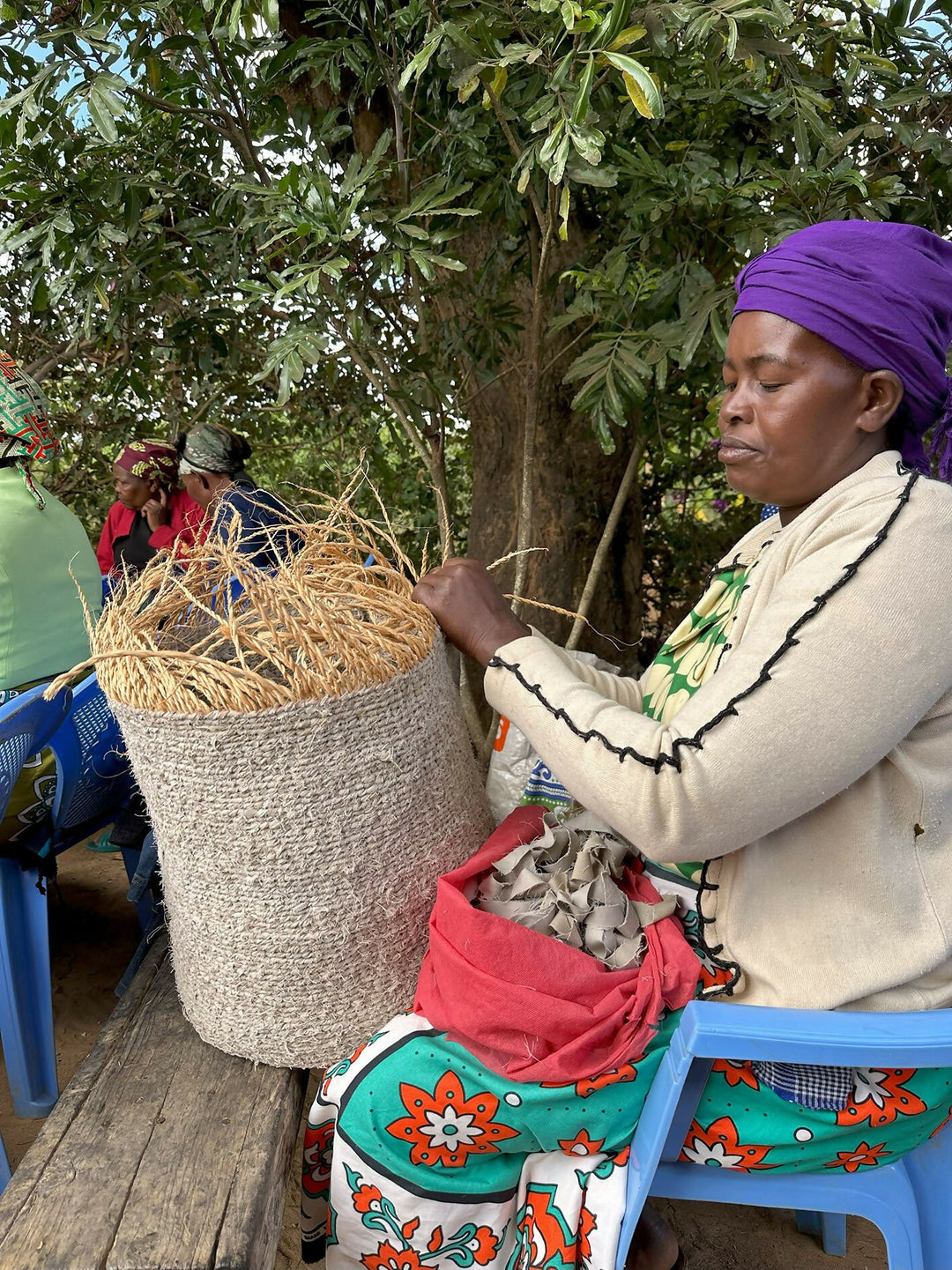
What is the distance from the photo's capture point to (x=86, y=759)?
6.82ft

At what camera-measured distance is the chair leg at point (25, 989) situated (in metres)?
1.92

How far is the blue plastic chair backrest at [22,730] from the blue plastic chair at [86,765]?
0.32ft

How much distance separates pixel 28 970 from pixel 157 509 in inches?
129

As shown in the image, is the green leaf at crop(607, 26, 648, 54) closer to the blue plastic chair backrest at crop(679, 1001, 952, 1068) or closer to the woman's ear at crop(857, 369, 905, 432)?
the woman's ear at crop(857, 369, 905, 432)

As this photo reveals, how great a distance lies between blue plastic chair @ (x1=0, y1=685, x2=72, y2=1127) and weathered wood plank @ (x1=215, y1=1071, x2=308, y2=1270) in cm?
80

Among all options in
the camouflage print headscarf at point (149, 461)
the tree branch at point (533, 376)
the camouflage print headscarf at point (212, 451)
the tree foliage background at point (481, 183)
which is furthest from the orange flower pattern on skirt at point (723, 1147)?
the camouflage print headscarf at point (149, 461)

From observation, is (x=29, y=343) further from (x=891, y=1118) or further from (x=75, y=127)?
(x=891, y=1118)

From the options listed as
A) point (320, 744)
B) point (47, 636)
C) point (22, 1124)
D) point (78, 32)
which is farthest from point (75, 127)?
point (22, 1124)

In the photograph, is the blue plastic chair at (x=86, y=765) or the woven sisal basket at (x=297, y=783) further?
the blue plastic chair at (x=86, y=765)

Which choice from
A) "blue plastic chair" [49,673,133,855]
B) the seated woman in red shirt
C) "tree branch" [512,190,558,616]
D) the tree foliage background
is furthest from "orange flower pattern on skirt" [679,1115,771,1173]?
the seated woman in red shirt

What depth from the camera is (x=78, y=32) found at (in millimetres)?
1642

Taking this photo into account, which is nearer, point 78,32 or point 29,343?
point 78,32

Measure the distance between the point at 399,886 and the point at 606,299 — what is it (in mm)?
1486

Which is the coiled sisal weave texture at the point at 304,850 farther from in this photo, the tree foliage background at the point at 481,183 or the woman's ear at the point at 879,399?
the woman's ear at the point at 879,399
